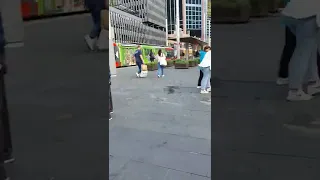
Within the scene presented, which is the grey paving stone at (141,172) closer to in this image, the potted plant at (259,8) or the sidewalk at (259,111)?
the sidewalk at (259,111)

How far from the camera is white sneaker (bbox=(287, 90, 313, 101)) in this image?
2369 millimetres

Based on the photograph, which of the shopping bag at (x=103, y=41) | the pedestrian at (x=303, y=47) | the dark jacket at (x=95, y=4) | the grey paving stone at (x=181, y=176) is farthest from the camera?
the grey paving stone at (x=181, y=176)

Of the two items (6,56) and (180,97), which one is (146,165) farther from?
(180,97)

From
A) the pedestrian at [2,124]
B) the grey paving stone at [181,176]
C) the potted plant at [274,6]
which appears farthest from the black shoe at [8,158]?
the potted plant at [274,6]

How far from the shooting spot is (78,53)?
263cm

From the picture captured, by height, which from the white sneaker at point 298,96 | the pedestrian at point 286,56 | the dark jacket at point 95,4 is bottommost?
the white sneaker at point 298,96

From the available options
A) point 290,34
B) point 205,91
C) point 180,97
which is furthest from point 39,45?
point 205,91

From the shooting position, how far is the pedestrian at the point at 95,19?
2.65 m

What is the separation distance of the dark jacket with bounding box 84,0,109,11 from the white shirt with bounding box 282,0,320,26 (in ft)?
4.84

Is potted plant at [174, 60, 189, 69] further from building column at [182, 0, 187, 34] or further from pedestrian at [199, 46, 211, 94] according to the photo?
building column at [182, 0, 187, 34]

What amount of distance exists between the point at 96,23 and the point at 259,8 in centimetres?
135

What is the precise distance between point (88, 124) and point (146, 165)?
42.1 inches

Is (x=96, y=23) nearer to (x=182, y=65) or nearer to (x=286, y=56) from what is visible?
(x=286, y=56)

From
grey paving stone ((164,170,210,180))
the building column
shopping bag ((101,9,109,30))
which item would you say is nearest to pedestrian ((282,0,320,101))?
grey paving stone ((164,170,210,180))
